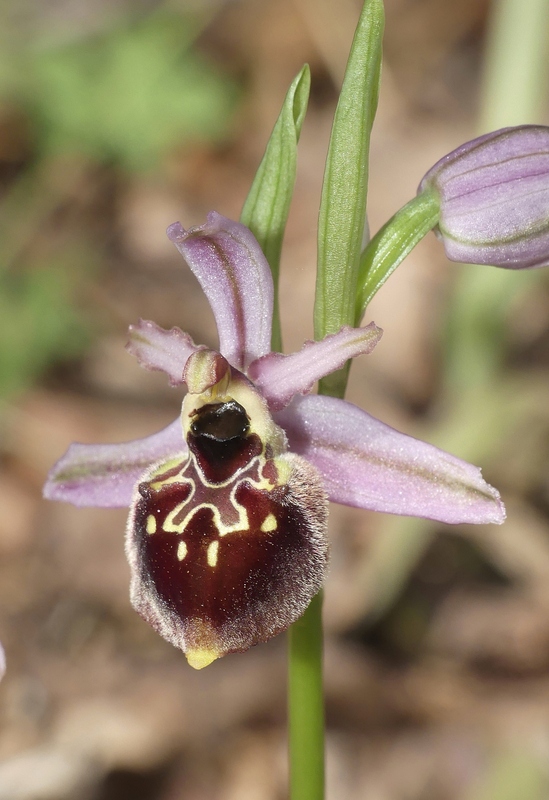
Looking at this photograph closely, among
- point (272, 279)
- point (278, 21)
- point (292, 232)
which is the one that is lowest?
point (272, 279)

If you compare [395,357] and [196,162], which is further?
[196,162]

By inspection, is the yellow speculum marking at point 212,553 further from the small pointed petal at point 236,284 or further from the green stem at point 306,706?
the small pointed petal at point 236,284

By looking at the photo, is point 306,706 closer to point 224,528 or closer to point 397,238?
point 224,528

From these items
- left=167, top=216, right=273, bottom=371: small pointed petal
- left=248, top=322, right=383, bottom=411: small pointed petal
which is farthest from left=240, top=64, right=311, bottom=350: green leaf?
left=248, top=322, right=383, bottom=411: small pointed petal

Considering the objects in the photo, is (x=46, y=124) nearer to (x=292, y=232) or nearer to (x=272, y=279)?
(x=292, y=232)

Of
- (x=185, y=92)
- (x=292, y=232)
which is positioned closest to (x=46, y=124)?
(x=185, y=92)

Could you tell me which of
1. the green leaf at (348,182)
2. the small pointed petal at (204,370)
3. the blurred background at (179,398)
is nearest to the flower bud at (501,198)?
the green leaf at (348,182)
